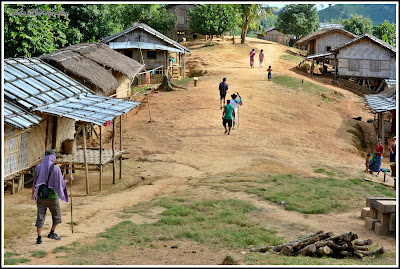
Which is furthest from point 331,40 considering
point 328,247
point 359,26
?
point 328,247

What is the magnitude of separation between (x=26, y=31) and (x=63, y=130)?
1143 centimetres

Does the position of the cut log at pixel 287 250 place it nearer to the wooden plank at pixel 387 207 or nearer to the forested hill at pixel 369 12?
the wooden plank at pixel 387 207

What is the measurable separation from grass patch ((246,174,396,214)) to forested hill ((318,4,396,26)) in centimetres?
10271

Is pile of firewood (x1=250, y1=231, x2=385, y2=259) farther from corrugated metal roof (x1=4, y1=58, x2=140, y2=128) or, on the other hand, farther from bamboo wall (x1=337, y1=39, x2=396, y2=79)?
bamboo wall (x1=337, y1=39, x2=396, y2=79)

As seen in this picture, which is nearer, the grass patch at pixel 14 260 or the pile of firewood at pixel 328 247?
the grass patch at pixel 14 260

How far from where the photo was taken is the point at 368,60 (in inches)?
1624

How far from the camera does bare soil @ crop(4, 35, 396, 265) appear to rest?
10594 mm

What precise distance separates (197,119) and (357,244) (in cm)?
1506

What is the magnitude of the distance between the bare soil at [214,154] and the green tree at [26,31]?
6.33m

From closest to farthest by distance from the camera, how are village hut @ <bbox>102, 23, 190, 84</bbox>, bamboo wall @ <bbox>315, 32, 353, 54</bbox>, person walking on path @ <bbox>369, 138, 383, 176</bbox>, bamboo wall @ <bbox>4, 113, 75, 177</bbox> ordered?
bamboo wall @ <bbox>4, 113, 75, 177</bbox>, person walking on path @ <bbox>369, 138, 383, 176</bbox>, village hut @ <bbox>102, 23, 190, 84</bbox>, bamboo wall @ <bbox>315, 32, 353, 54</bbox>

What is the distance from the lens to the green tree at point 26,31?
85.5 feet

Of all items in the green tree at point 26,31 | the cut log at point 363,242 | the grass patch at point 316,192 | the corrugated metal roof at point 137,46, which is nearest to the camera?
the cut log at point 363,242

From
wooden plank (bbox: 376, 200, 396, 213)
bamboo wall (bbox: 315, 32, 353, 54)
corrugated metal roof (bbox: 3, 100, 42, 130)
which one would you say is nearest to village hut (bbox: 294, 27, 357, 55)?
bamboo wall (bbox: 315, 32, 353, 54)

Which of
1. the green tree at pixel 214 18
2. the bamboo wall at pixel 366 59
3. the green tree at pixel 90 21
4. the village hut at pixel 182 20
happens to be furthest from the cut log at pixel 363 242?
the village hut at pixel 182 20
